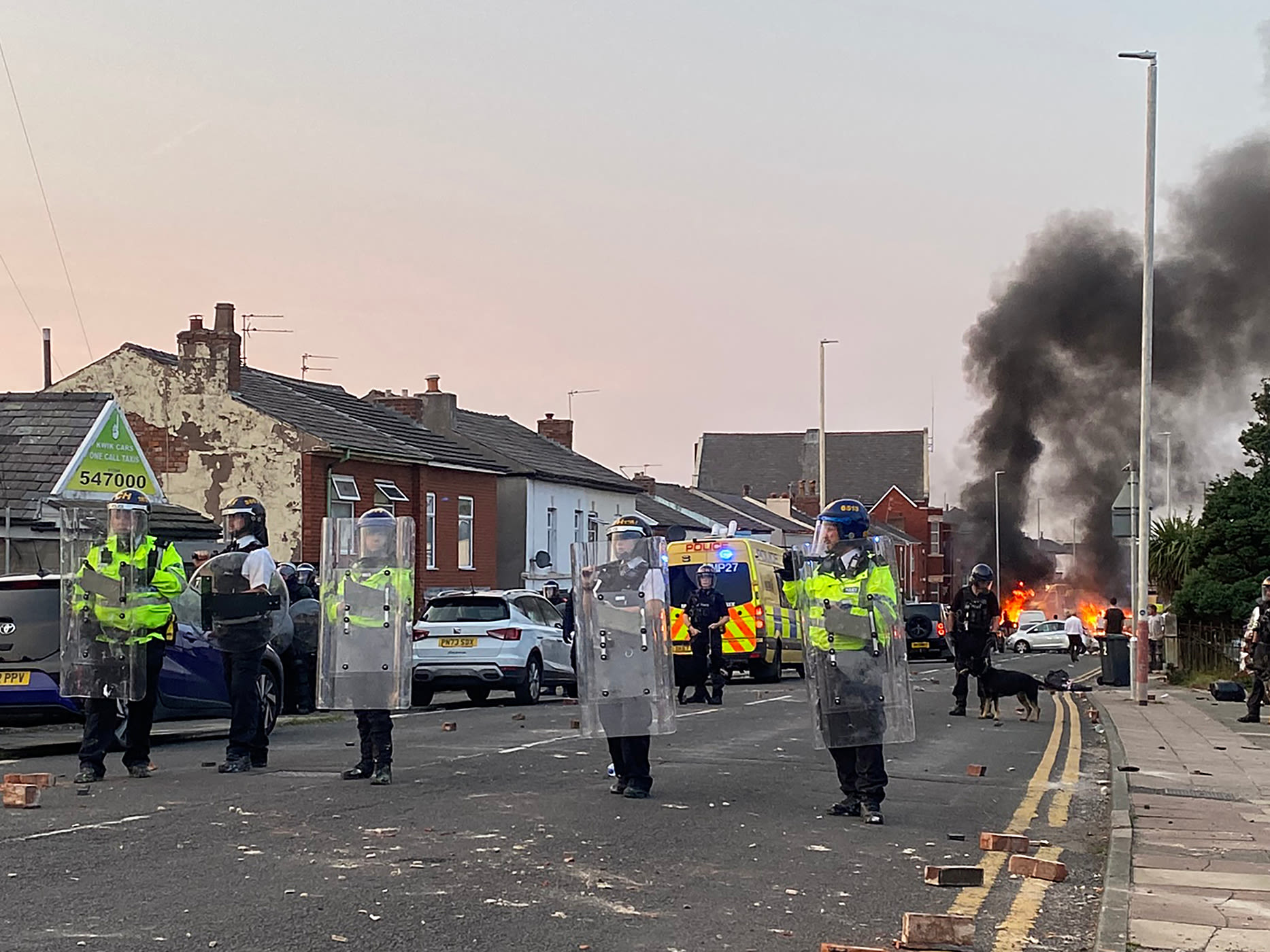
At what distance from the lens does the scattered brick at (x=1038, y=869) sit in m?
7.74

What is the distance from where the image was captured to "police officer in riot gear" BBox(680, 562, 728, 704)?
19266 millimetres

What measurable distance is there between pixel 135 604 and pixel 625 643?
3813 mm

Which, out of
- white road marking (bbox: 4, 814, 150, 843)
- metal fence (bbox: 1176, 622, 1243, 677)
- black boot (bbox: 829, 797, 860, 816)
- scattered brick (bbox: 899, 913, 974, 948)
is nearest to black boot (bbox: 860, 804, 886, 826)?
black boot (bbox: 829, 797, 860, 816)

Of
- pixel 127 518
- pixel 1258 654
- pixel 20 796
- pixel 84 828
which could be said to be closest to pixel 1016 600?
pixel 1258 654

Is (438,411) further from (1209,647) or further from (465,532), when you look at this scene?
(1209,647)

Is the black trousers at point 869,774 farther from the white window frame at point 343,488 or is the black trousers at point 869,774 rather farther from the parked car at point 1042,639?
the parked car at point 1042,639

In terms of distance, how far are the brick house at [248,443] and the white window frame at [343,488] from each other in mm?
33

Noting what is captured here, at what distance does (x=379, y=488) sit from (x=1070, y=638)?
1062 inches

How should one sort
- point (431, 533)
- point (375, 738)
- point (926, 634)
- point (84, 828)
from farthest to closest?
point (926, 634) < point (431, 533) < point (375, 738) < point (84, 828)

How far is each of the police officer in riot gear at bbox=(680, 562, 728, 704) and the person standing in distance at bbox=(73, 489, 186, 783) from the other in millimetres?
8520

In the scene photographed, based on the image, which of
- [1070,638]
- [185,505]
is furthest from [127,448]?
[1070,638]

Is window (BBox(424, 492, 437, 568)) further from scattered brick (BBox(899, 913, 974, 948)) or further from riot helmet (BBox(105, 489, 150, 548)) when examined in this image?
scattered brick (BBox(899, 913, 974, 948))

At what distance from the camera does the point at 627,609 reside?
33.8 feet

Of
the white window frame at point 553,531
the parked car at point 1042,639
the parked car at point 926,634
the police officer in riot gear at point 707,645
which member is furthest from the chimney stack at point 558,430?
the police officer in riot gear at point 707,645
